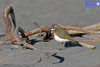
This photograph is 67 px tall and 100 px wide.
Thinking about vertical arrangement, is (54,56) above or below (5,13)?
below

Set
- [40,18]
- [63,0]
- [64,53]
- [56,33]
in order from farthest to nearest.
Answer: [63,0] < [40,18] < [56,33] < [64,53]

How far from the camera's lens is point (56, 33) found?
228 inches

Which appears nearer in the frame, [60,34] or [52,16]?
[60,34]

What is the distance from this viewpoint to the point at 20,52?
5.12 meters

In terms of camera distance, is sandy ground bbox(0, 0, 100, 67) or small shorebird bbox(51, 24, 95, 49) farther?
small shorebird bbox(51, 24, 95, 49)

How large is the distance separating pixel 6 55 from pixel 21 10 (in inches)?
205

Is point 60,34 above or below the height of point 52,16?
below

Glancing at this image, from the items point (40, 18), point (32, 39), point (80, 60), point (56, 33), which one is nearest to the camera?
point (80, 60)

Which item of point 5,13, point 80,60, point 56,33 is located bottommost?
point 80,60

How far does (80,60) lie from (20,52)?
1.28 metres

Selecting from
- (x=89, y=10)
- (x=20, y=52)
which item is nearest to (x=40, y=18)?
(x=89, y=10)

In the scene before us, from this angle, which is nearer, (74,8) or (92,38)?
(92,38)

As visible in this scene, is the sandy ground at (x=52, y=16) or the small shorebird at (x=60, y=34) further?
the small shorebird at (x=60, y=34)

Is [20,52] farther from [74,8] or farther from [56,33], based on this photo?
[74,8]
